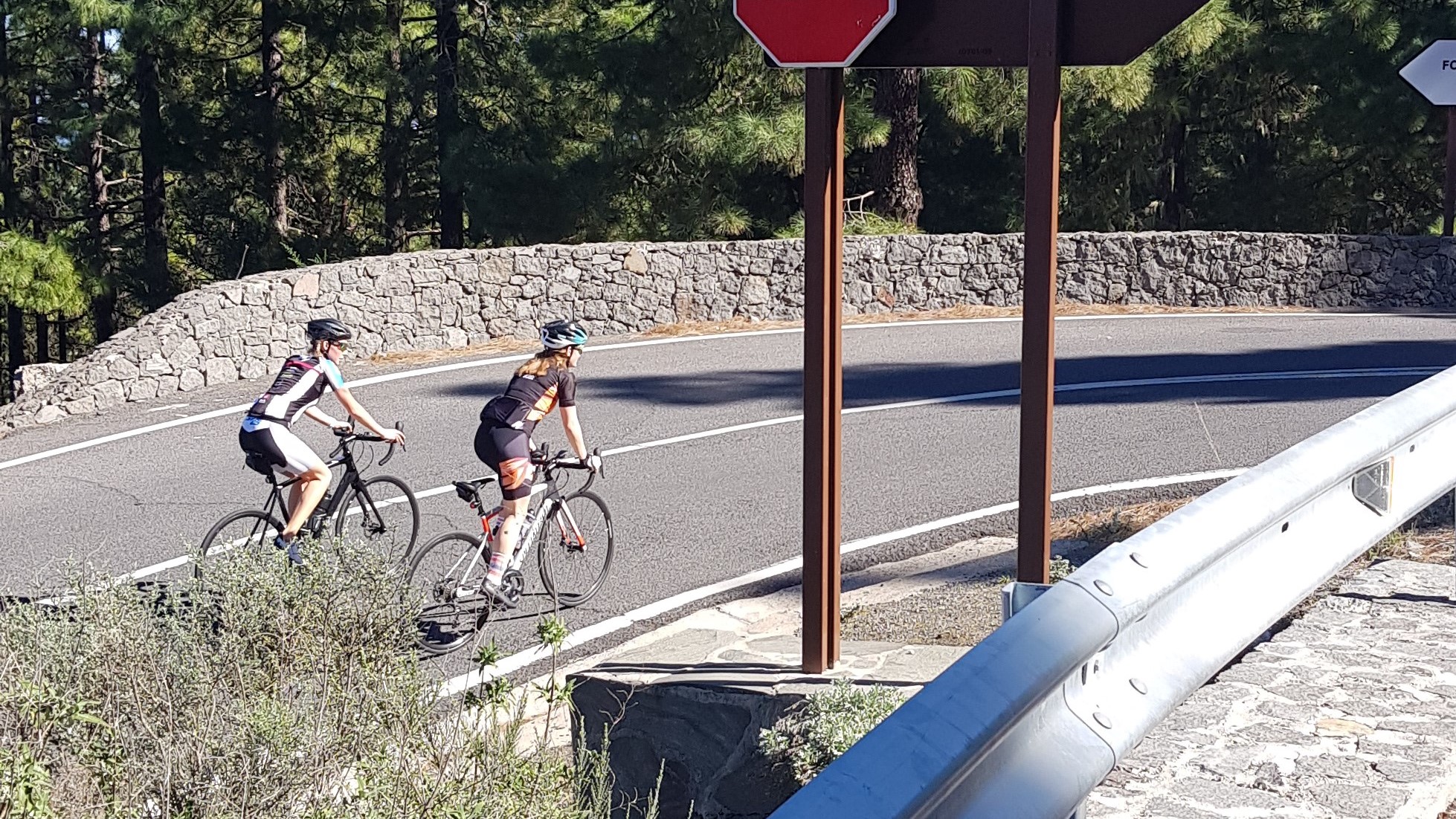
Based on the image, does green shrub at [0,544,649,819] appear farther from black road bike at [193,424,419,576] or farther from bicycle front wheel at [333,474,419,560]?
bicycle front wheel at [333,474,419,560]

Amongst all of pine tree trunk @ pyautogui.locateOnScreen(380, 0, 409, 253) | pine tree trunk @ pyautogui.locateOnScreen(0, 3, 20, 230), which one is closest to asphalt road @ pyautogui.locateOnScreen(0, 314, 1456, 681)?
pine tree trunk @ pyautogui.locateOnScreen(380, 0, 409, 253)

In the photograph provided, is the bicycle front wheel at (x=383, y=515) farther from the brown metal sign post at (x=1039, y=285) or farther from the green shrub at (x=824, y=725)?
the brown metal sign post at (x=1039, y=285)

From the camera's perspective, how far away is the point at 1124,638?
2.66 meters

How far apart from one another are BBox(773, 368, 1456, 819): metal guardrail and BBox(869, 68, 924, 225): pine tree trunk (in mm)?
18574

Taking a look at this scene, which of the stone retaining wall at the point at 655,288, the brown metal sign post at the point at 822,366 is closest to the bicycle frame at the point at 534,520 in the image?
the brown metal sign post at the point at 822,366

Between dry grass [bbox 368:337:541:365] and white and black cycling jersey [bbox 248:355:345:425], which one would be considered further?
dry grass [bbox 368:337:541:365]

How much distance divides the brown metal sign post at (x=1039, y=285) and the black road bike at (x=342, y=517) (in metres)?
3.72

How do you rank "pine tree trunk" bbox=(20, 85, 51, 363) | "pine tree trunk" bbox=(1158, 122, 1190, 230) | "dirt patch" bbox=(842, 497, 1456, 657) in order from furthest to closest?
"pine tree trunk" bbox=(20, 85, 51, 363)
"pine tree trunk" bbox=(1158, 122, 1190, 230)
"dirt patch" bbox=(842, 497, 1456, 657)

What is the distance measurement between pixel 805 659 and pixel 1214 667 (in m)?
2.63

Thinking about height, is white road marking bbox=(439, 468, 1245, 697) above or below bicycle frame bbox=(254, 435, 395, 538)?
below

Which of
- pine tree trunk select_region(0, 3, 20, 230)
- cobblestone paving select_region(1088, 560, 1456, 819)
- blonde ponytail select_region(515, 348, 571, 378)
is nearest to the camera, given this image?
cobblestone paving select_region(1088, 560, 1456, 819)

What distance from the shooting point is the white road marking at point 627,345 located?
11914 mm

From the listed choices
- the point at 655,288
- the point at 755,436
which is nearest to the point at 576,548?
the point at 755,436

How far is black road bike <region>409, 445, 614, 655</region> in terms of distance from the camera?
7629 millimetres
